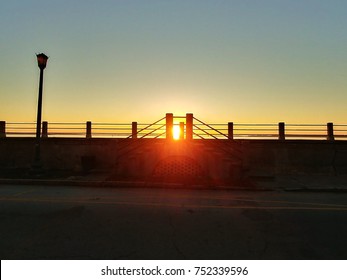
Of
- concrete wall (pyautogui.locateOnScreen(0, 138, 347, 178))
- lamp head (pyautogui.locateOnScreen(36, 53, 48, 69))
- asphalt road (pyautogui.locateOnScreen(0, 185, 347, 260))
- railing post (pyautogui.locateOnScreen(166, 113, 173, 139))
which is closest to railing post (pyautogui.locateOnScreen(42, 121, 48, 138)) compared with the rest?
concrete wall (pyautogui.locateOnScreen(0, 138, 347, 178))

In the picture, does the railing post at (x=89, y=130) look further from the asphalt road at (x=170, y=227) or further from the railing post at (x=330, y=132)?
the railing post at (x=330, y=132)

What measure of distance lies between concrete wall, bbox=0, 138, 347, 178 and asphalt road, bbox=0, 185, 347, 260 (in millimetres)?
4128

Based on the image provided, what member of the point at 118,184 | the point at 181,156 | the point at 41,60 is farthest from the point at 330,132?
the point at 41,60

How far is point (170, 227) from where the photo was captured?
18.8 ft

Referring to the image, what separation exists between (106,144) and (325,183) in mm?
11593

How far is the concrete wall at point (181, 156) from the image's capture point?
44.2 ft

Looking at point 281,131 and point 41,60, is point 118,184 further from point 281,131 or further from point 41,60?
point 281,131

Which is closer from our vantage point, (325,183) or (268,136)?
(325,183)

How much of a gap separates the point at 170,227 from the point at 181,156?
7878mm

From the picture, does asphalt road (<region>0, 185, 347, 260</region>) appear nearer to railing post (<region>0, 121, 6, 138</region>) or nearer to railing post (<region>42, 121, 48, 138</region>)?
railing post (<region>42, 121, 48, 138</region>)

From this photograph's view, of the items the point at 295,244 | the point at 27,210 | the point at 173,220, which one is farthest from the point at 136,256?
the point at 27,210

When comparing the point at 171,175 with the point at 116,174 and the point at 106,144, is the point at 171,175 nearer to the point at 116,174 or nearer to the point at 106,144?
the point at 116,174

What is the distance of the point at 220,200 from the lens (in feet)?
29.5

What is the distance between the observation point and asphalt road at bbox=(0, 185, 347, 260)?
439 centimetres
